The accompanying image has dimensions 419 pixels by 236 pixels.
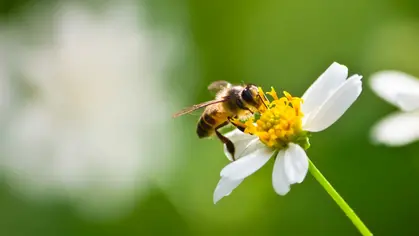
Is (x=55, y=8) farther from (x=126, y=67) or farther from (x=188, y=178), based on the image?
(x=188, y=178)

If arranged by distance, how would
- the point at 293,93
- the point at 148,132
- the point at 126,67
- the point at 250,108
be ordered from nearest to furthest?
the point at 250,108 < the point at 293,93 < the point at 148,132 < the point at 126,67

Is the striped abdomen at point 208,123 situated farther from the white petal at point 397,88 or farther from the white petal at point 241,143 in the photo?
the white petal at point 397,88

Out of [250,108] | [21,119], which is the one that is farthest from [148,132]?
[250,108]

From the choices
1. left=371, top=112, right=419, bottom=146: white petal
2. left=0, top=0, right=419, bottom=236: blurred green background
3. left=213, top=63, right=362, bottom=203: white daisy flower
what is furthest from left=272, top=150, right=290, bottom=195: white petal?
left=0, top=0, right=419, bottom=236: blurred green background

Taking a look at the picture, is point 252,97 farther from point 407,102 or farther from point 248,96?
point 407,102

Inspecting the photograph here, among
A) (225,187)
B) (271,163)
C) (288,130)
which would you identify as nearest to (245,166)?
(225,187)
